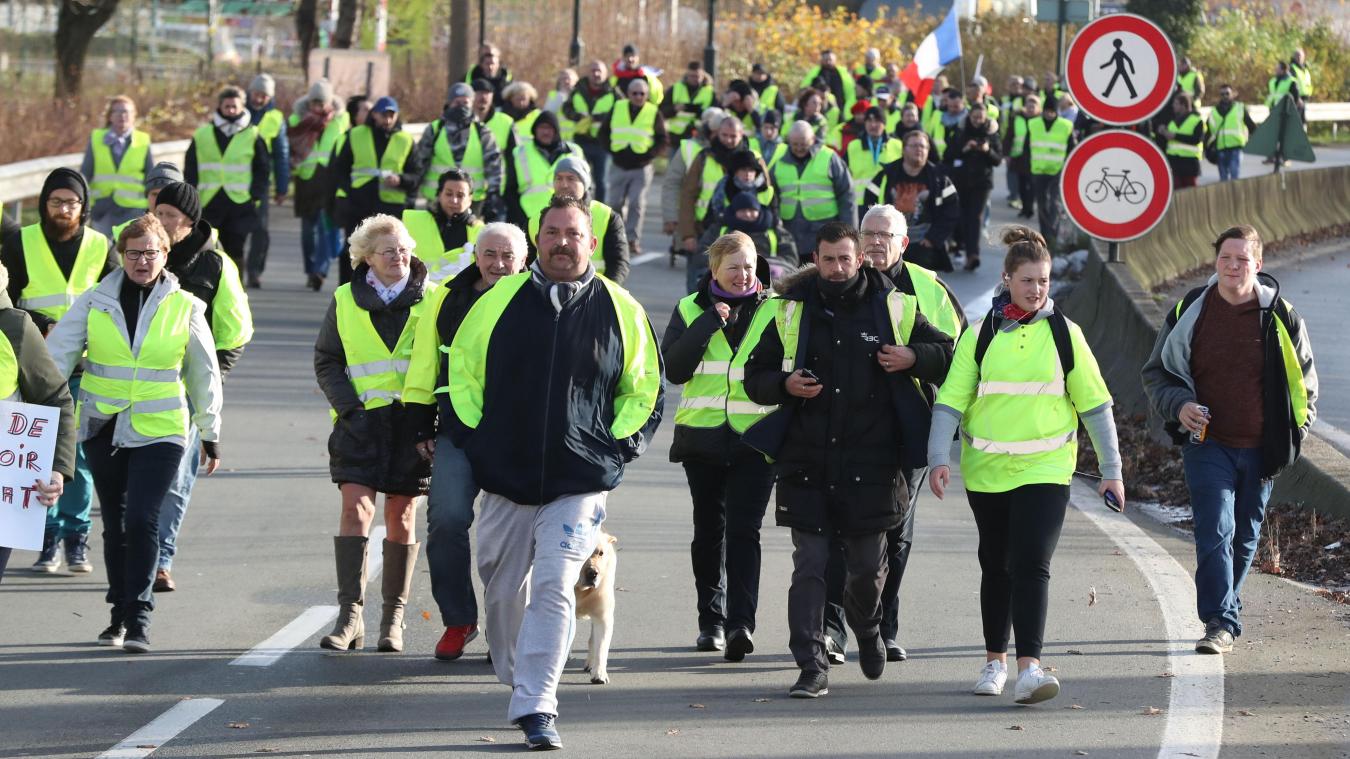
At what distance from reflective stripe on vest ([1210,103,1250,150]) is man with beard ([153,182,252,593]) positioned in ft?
93.6

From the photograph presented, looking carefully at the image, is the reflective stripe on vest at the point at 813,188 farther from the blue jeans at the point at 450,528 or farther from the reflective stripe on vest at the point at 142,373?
the blue jeans at the point at 450,528

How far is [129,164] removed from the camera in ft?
57.8

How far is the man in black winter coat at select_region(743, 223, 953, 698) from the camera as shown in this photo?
836 cm

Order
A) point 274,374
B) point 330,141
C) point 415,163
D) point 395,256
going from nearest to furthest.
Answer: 1. point 395,256
2. point 274,374
3. point 415,163
4. point 330,141

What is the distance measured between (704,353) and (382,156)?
10.5 meters

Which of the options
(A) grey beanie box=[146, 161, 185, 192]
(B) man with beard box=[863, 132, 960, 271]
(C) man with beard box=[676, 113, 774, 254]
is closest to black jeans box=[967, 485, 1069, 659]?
(A) grey beanie box=[146, 161, 185, 192]

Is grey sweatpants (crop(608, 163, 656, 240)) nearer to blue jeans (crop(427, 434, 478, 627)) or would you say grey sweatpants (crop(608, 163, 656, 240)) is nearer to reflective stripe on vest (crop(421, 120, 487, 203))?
reflective stripe on vest (crop(421, 120, 487, 203))

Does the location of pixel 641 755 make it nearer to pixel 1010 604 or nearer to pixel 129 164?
pixel 1010 604

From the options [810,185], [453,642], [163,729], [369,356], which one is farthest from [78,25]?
[163,729]

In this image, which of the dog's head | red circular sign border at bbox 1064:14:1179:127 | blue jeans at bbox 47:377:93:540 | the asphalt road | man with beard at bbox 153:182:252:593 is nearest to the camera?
the asphalt road

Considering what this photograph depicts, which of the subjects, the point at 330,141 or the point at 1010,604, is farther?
the point at 330,141

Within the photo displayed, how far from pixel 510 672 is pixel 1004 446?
6.57 ft

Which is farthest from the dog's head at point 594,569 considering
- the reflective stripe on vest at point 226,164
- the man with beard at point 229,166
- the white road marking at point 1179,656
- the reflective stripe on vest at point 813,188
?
the reflective stripe on vest at point 226,164

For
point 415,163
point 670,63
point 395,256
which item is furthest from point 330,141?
point 670,63
